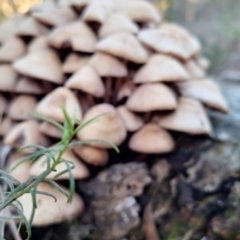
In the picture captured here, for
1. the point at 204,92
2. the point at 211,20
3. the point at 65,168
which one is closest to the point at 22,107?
the point at 65,168

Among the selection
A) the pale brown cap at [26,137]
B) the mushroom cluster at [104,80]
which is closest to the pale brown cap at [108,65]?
the mushroom cluster at [104,80]

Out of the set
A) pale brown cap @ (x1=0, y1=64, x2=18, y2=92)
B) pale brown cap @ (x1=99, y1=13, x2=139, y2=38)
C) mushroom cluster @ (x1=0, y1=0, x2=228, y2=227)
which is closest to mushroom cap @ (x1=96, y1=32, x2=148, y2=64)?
mushroom cluster @ (x1=0, y1=0, x2=228, y2=227)

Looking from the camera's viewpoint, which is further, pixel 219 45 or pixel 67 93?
pixel 219 45

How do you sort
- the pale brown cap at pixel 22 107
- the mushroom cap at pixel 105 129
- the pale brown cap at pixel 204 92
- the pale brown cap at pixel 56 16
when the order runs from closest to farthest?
the mushroom cap at pixel 105 129, the pale brown cap at pixel 204 92, the pale brown cap at pixel 22 107, the pale brown cap at pixel 56 16

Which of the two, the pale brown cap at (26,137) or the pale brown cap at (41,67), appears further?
the pale brown cap at (41,67)

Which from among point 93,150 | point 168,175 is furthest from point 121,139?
point 168,175

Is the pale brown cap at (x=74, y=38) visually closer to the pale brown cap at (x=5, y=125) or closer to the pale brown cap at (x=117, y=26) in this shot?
the pale brown cap at (x=117, y=26)

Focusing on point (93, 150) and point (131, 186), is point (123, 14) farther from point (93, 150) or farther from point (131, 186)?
point (131, 186)

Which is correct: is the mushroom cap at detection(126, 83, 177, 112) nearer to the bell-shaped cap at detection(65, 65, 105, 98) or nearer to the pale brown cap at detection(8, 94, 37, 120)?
the bell-shaped cap at detection(65, 65, 105, 98)
